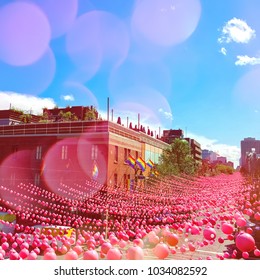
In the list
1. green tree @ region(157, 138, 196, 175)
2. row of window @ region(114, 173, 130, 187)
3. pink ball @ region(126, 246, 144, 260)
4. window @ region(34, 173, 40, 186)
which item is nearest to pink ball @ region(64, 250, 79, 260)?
pink ball @ region(126, 246, 144, 260)

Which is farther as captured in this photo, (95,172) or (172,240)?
(95,172)

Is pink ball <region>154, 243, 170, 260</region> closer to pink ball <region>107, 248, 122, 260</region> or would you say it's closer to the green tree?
pink ball <region>107, 248, 122, 260</region>

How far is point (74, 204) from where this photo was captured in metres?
18.1

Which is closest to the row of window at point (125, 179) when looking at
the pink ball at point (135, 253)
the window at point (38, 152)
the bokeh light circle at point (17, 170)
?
the window at point (38, 152)

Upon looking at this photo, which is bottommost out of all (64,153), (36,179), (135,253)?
(135,253)

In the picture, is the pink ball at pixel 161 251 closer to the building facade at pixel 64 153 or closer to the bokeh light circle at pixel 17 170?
the building facade at pixel 64 153

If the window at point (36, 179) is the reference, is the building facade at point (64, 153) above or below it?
above

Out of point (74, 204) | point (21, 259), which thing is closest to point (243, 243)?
point (21, 259)

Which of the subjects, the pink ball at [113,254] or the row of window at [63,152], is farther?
the row of window at [63,152]

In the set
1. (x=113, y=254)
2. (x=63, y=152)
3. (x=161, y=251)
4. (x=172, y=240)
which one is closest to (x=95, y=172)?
(x=63, y=152)

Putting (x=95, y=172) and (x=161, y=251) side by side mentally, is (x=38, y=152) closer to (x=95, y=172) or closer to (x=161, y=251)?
(x=95, y=172)
